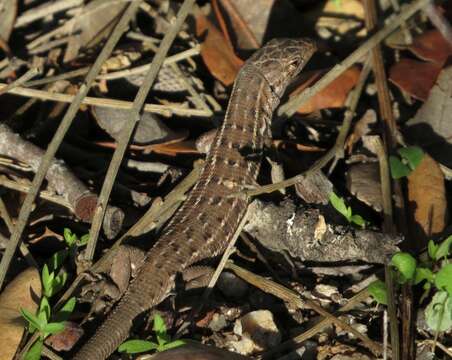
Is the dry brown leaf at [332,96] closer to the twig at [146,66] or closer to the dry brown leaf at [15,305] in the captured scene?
the twig at [146,66]

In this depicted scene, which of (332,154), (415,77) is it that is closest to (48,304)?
(332,154)

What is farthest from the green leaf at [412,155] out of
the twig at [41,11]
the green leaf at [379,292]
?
the twig at [41,11]

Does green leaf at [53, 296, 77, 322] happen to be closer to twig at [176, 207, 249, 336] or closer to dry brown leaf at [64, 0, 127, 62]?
twig at [176, 207, 249, 336]

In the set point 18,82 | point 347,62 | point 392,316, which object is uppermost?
point 18,82

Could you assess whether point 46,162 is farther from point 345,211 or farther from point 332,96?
point 332,96

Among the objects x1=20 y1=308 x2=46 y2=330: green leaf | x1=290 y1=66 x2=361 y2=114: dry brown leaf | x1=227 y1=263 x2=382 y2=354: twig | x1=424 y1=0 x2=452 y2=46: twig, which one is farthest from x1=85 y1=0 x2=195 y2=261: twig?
x1=424 y1=0 x2=452 y2=46: twig

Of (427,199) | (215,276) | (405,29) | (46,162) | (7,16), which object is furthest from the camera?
(405,29)
